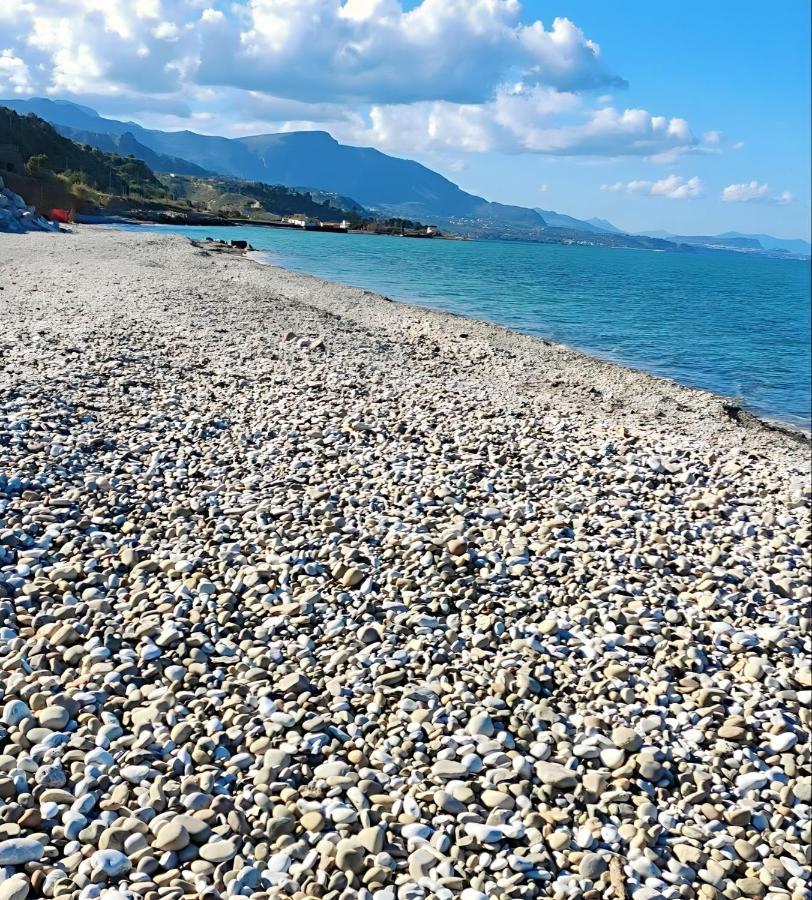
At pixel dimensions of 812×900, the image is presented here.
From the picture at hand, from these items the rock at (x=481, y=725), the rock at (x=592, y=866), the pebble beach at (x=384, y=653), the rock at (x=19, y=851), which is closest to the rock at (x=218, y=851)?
the pebble beach at (x=384, y=653)

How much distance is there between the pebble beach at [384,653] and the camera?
4.56 m

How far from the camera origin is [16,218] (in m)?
51.3

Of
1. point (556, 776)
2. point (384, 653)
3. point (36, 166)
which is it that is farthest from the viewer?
point (36, 166)

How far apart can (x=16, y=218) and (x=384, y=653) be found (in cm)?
5607

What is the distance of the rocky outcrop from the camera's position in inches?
1950

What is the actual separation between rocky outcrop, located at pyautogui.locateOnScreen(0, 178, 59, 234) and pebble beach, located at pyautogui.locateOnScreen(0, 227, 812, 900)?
4387 centimetres

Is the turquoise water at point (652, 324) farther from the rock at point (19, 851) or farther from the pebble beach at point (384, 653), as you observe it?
the rock at point (19, 851)

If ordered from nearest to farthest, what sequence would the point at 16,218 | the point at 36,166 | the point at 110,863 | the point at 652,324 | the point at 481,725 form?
the point at 110,863 < the point at 481,725 < the point at 652,324 < the point at 16,218 < the point at 36,166

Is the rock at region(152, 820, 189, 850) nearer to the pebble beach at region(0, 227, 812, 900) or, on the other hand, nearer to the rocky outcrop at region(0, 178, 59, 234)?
the pebble beach at region(0, 227, 812, 900)

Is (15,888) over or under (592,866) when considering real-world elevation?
over

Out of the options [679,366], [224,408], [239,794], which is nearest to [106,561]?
[239,794]

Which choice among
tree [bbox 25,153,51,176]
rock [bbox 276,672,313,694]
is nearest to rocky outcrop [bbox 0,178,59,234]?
tree [bbox 25,153,51,176]

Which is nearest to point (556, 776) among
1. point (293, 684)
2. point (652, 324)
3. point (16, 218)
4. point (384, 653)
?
point (384, 653)

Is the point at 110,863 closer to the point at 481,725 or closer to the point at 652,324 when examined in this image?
the point at 481,725
